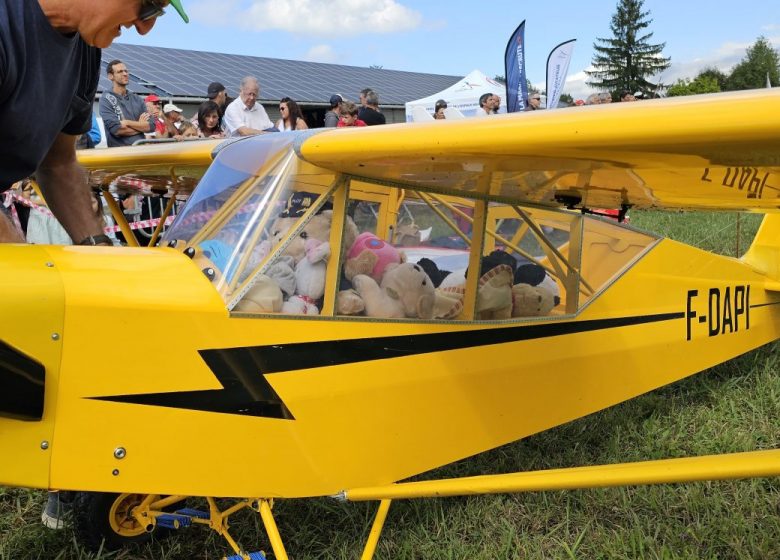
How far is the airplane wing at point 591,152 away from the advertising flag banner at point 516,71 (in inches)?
393

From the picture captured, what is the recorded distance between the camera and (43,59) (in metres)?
1.87

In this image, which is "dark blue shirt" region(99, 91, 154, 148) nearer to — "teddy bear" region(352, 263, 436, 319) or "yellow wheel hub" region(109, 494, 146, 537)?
"yellow wheel hub" region(109, 494, 146, 537)

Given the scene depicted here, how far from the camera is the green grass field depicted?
276 centimetres

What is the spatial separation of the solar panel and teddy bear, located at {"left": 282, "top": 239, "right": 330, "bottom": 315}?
15004mm

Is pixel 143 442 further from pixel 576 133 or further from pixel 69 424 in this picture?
pixel 576 133

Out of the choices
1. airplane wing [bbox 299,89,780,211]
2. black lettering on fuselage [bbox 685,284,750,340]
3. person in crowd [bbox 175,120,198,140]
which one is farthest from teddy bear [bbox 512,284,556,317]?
person in crowd [bbox 175,120,198,140]

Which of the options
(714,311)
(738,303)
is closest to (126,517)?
(714,311)

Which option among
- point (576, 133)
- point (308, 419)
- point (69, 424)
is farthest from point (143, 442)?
point (576, 133)

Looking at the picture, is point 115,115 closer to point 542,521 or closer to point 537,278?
point 537,278

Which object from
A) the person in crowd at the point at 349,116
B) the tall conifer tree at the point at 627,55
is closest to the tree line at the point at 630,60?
the tall conifer tree at the point at 627,55

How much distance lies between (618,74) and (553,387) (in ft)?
280

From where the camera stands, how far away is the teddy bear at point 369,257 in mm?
2465

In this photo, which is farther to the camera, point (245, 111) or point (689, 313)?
point (245, 111)

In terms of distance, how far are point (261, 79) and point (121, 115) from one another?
20.7 meters
